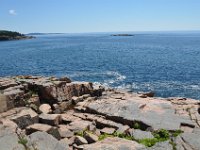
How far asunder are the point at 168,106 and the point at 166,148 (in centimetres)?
790

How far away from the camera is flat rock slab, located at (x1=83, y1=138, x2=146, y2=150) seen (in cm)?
1437

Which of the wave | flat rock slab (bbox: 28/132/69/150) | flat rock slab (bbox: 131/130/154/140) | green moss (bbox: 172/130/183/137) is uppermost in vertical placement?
flat rock slab (bbox: 28/132/69/150)

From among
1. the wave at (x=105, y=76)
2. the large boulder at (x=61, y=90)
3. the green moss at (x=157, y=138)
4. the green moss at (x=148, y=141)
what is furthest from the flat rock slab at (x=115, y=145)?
the wave at (x=105, y=76)

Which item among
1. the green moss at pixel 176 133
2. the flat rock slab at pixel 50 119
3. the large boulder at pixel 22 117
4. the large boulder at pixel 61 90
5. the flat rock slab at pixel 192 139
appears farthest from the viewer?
the large boulder at pixel 61 90

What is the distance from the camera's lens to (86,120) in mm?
19844

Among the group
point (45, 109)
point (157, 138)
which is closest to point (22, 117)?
point (45, 109)

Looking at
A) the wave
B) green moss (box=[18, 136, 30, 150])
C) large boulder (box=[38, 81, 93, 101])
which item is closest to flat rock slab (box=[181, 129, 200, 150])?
green moss (box=[18, 136, 30, 150])

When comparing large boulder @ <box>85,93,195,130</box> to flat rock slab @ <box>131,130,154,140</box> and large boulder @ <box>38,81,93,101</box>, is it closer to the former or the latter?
flat rock slab @ <box>131,130,154,140</box>

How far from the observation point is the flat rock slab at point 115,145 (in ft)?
47.1

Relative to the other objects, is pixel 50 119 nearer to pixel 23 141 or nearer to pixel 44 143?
pixel 44 143

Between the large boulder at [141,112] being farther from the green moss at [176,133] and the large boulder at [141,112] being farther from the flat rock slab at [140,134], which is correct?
the flat rock slab at [140,134]

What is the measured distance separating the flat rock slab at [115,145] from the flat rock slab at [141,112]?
10.4 ft

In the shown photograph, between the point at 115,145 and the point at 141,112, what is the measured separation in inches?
242

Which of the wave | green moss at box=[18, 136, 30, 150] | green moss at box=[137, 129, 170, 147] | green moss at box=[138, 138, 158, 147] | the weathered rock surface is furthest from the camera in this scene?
the wave
